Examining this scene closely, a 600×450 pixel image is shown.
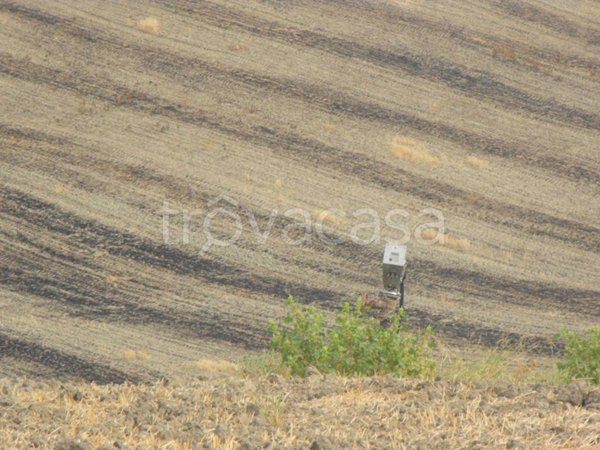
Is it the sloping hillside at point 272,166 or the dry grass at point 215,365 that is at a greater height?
the sloping hillside at point 272,166

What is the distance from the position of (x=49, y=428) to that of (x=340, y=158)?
12.9m

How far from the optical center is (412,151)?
18.7m

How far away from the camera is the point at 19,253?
15227mm

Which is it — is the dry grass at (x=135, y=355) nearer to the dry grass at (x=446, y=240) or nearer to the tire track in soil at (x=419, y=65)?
the dry grass at (x=446, y=240)

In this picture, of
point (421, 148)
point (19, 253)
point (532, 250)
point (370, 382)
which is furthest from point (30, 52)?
point (370, 382)

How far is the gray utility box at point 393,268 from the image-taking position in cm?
1002

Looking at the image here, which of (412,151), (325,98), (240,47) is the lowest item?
(412,151)

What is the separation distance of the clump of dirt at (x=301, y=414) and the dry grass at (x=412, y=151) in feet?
37.8

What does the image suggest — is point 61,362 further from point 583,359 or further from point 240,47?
point 240,47

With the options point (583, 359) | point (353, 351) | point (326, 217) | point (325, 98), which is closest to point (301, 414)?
point (353, 351)

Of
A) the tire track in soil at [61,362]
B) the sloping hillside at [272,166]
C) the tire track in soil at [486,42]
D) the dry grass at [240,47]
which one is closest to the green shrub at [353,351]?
the tire track in soil at [61,362]

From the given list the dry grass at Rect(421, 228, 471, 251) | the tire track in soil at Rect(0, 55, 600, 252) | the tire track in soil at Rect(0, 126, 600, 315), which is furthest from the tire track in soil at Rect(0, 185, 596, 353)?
the tire track in soil at Rect(0, 55, 600, 252)

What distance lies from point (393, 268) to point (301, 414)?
3.76 m

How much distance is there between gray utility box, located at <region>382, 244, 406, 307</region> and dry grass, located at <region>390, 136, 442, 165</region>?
861 centimetres
